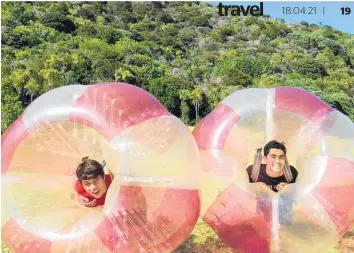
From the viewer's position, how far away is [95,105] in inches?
155

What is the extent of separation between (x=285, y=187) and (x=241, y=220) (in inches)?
18.2

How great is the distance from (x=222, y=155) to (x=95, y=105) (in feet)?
4.11

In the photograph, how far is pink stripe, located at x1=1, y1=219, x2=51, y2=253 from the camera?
3.68m

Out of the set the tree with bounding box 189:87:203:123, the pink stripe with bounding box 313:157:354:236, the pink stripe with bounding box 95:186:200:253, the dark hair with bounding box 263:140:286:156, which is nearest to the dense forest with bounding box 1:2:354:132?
the tree with bounding box 189:87:203:123

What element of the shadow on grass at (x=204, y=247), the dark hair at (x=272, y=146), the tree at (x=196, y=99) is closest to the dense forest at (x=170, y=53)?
the tree at (x=196, y=99)

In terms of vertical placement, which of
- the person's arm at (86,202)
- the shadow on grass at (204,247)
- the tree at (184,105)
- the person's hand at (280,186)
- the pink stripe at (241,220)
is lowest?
the tree at (184,105)

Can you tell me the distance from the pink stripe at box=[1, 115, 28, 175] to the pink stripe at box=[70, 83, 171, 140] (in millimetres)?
437

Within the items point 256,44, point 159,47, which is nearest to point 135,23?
point 159,47

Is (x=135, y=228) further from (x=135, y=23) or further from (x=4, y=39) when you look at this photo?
(x=135, y=23)

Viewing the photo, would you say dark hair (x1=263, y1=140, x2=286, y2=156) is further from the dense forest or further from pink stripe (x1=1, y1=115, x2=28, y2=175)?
the dense forest

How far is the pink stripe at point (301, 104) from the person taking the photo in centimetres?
448

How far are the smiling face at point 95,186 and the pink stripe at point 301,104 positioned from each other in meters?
1.73

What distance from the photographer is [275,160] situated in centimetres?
432

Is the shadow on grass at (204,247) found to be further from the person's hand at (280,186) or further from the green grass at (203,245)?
the person's hand at (280,186)
